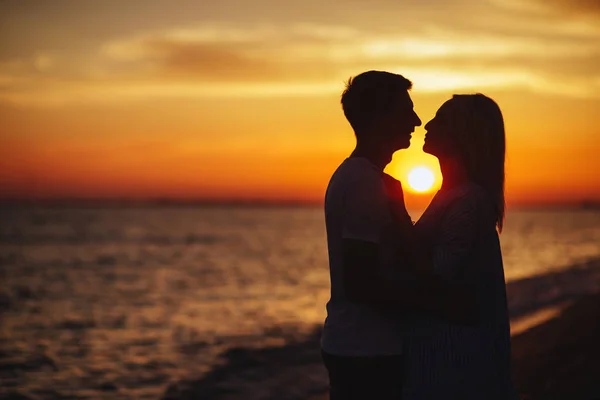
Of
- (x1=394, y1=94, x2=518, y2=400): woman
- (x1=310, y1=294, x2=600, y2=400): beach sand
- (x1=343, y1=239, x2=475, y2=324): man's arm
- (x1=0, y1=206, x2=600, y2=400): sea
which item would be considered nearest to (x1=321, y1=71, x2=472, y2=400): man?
(x1=343, y1=239, x2=475, y2=324): man's arm

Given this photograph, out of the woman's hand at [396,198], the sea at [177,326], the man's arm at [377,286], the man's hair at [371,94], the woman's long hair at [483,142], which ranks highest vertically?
the man's hair at [371,94]

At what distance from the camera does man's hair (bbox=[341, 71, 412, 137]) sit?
4.05 metres

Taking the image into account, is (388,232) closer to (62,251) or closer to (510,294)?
(510,294)

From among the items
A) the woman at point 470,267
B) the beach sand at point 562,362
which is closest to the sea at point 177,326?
the beach sand at point 562,362

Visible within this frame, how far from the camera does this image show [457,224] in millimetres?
4227

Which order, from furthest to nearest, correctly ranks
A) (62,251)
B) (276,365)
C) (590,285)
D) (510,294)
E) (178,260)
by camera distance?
(62,251) → (178,260) → (590,285) → (510,294) → (276,365)

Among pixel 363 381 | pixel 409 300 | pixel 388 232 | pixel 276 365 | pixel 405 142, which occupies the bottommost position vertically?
pixel 276 365

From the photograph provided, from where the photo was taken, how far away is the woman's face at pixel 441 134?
4.42 meters

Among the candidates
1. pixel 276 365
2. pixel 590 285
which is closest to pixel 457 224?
pixel 276 365

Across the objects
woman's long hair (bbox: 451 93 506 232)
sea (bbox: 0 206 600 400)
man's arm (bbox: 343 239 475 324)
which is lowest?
sea (bbox: 0 206 600 400)

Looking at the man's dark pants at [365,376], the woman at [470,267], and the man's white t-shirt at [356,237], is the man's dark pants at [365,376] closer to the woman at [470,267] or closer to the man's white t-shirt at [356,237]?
the man's white t-shirt at [356,237]

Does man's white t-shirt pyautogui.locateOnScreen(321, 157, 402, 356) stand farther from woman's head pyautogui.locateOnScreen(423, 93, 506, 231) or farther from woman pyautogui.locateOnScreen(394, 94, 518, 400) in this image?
woman's head pyautogui.locateOnScreen(423, 93, 506, 231)

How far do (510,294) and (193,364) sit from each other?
14.1m

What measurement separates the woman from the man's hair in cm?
49
